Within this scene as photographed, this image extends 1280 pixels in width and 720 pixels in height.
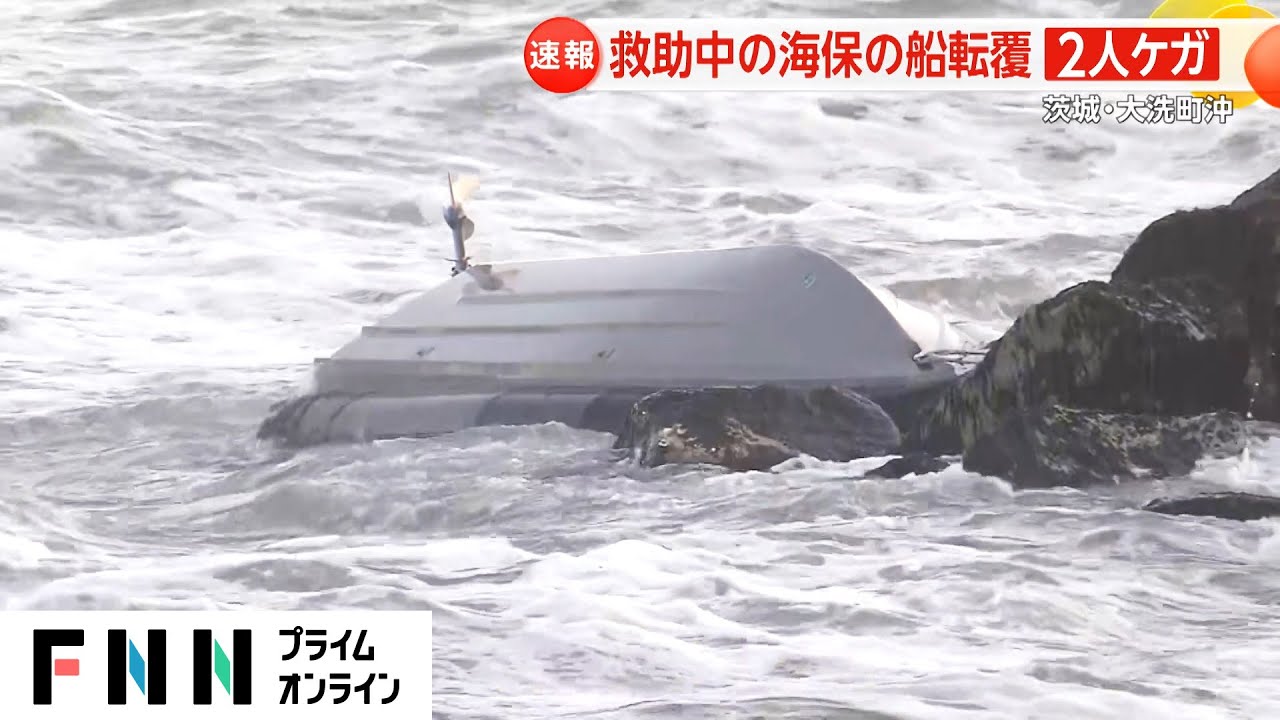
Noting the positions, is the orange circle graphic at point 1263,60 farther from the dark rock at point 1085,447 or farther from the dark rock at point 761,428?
the dark rock at point 761,428

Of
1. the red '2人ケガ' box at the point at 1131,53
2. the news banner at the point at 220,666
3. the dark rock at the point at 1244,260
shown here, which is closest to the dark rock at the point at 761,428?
the dark rock at the point at 1244,260

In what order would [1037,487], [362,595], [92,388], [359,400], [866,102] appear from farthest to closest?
[866,102]
[92,388]
[359,400]
[1037,487]
[362,595]

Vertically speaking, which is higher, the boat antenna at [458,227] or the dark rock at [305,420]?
the boat antenna at [458,227]

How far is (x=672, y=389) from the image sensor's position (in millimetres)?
10516

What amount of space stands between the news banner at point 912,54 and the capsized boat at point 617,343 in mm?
1087

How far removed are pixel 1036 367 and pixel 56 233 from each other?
11392 mm

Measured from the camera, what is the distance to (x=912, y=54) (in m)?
10.6

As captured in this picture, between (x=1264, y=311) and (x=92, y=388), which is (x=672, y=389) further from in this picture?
(x=92, y=388)

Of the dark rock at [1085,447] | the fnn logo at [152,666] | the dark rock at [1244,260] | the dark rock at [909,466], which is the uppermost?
the dark rock at [1244,260]

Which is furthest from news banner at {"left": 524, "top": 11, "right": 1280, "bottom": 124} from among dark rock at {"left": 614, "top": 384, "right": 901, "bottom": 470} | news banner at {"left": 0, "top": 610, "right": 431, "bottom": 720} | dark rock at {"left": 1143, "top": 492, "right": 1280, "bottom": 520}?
news banner at {"left": 0, "top": 610, "right": 431, "bottom": 720}

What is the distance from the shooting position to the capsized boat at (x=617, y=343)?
1055cm

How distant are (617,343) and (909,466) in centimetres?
197

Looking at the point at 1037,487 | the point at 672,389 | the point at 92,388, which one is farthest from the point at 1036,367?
the point at 92,388

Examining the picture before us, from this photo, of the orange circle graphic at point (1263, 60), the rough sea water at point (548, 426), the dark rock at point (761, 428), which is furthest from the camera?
the orange circle graphic at point (1263, 60)
